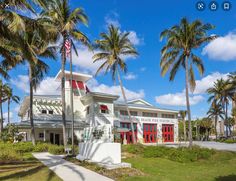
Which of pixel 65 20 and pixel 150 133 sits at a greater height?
pixel 65 20

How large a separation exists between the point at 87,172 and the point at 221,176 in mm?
6254

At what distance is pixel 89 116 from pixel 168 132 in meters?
17.9

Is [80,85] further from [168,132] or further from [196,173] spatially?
[196,173]

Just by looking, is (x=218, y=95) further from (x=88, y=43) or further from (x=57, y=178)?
(x=57, y=178)

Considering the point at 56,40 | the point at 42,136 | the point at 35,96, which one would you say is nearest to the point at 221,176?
the point at 56,40

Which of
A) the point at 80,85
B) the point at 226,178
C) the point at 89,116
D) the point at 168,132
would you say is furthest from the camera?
the point at 168,132

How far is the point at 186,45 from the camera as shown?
2270 centimetres

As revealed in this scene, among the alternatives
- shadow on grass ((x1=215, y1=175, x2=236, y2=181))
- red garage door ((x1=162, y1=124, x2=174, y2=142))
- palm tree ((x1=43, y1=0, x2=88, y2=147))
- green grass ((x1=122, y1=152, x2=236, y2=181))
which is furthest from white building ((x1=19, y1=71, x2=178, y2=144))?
shadow on grass ((x1=215, y1=175, x2=236, y2=181))

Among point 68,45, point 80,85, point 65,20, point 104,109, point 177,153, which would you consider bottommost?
point 177,153

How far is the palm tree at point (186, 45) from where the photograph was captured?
73.5 feet

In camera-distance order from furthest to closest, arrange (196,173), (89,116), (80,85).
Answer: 1. (80,85)
2. (89,116)
3. (196,173)

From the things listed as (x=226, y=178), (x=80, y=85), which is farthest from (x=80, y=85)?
(x=226, y=178)

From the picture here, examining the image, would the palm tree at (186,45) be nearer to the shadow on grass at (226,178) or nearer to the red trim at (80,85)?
the shadow on grass at (226,178)

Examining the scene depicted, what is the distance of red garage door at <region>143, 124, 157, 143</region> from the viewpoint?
43747 millimetres
